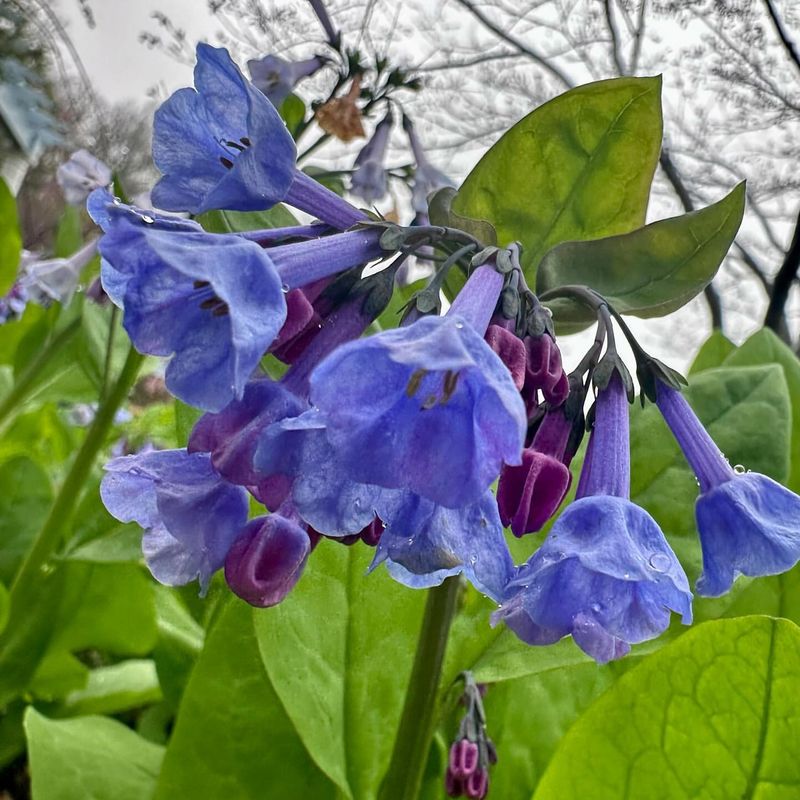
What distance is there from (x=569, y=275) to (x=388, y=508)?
20 centimetres

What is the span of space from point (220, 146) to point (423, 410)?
15 centimetres

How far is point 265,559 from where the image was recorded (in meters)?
0.31

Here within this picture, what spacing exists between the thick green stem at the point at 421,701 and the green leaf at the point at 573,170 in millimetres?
210

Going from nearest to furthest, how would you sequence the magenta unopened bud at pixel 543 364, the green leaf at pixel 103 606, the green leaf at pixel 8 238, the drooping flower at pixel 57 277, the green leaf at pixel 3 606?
1. the magenta unopened bud at pixel 543 364
2. the green leaf at pixel 3 606
3. the green leaf at pixel 103 606
4. the green leaf at pixel 8 238
5. the drooping flower at pixel 57 277

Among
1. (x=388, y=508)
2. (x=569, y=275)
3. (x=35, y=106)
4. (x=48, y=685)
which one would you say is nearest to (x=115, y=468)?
(x=388, y=508)

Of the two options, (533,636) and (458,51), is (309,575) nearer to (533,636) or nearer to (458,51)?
(533,636)

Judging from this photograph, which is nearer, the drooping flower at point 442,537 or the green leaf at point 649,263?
the drooping flower at point 442,537

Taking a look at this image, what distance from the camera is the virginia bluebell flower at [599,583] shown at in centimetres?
30

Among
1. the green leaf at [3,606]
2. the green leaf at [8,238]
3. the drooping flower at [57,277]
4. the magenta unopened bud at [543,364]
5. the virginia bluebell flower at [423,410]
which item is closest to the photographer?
the virginia bluebell flower at [423,410]

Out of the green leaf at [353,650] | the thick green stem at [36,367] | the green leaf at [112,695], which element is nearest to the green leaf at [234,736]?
the green leaf at [353,650]

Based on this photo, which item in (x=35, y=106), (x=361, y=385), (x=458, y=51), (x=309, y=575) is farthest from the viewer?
(x=458, y=51)

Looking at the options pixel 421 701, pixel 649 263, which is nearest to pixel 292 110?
pixel 649 263

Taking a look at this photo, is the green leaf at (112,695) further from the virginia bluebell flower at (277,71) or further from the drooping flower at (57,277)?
the virginia bluebell flower at (277,71)

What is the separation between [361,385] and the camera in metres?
0.25
